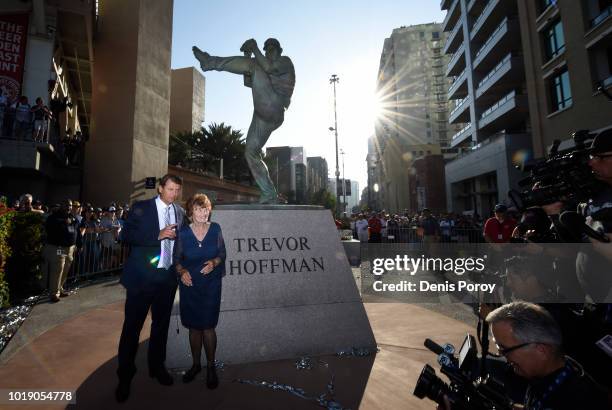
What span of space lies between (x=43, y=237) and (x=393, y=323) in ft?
24.3

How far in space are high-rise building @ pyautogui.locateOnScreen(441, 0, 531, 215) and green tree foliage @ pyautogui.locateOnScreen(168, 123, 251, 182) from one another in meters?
23.8

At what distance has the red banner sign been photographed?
1268 centimetres

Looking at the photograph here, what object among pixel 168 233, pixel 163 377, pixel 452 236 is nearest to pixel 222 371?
pixel 163 377

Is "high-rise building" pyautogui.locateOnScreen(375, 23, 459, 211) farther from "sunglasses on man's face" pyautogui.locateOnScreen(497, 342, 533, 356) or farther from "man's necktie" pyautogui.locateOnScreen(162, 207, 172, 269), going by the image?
"sunglasses on man's face" pyautogui.locateOnScreen(497, 342, 533, 356)

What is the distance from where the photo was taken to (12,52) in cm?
1287

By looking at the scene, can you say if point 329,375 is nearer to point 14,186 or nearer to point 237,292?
point 237,292

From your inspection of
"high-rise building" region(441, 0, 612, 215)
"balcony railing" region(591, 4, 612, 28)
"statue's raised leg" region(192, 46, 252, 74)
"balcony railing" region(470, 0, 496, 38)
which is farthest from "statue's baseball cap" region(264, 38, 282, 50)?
"balcony railing" region(470, 0, 496, 38)

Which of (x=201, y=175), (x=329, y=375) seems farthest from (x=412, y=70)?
(x=329, y=375)

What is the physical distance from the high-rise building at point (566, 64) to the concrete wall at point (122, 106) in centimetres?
2011

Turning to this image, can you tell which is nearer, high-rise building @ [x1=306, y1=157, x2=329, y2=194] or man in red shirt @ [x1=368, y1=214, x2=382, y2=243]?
man in red shirt @ [x1=368, y1=214, x2=382, y2=243]

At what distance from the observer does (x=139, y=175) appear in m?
16.9

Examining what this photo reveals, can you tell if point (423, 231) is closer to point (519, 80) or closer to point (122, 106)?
point (122, 106)

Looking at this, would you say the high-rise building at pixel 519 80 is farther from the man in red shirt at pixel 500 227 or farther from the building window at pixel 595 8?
the man in red shirt at pixel 500 227

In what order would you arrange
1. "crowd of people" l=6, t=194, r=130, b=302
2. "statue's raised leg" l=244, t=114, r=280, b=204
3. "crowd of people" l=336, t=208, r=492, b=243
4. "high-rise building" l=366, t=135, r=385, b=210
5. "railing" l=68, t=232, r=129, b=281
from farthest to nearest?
"high-rise building" l=366, t=135, r=385, b=210 → "crowd of people" l=336, t=208, r=492, b=243 → "railing" l=68, t=232, r=129, b=281 → "crowd of people" l=6, t=194, r=130, b=302 → "statue's raised leg" l=244, t=114, r=280, b=204
